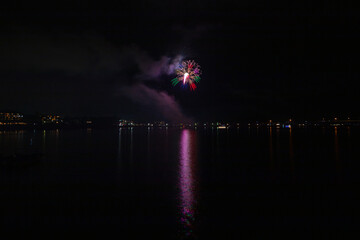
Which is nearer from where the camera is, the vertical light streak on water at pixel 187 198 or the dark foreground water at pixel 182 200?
the dark foreground water at pixel 182 200

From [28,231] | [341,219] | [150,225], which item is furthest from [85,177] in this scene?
[341,219]

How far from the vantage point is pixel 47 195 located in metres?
16.9

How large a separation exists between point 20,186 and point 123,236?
1188 cm

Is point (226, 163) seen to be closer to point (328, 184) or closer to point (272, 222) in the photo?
point (328, 184)

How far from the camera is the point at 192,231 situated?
37.2 feet

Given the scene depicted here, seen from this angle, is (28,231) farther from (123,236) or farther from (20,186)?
(20,186)

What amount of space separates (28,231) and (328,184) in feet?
62.4

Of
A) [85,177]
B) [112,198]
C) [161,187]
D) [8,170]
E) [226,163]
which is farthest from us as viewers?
[226,163]

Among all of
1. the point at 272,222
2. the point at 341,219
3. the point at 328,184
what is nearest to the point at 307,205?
the point at 341,219

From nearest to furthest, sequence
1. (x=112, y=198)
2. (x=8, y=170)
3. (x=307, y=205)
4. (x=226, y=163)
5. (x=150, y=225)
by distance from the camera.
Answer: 1. (x=150, y=225)
2. (x=307, y=205)
3. (x=112, y=198)
4. (x=8, y=170)
5. (x=226, y=163)

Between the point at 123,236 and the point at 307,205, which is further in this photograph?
the point at 307,205

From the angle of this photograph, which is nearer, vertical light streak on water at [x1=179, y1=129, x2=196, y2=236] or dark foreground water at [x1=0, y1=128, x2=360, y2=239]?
dark foreground water at [x1=0, y1=128, x2=360, y2=239]

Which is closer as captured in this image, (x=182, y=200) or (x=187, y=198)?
(x=182, y=200)

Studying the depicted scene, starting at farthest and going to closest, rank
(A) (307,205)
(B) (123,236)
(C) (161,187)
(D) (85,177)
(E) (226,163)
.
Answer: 1. (E) (226,163)
2. (D) (85,177)
3. (C) (161,187)
4. (A) (307,205)
5. (B) (123,236)
